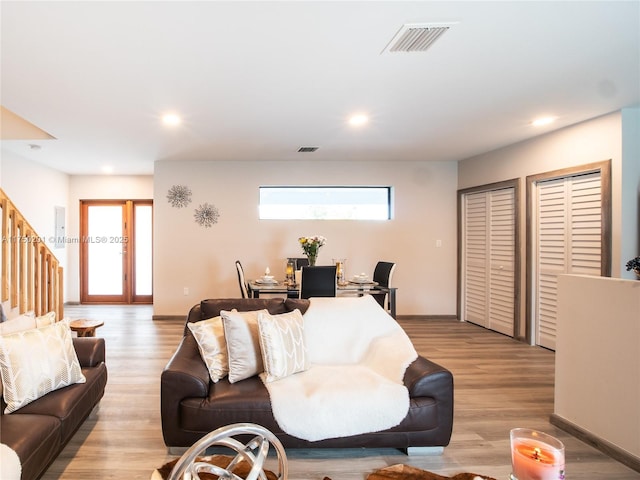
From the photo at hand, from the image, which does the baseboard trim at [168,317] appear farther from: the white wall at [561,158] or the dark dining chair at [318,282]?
the white wall at [561,158]

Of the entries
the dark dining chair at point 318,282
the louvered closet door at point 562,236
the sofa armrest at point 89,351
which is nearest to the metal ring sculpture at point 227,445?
the sofa armrest at point 89,351

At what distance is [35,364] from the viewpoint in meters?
2.12

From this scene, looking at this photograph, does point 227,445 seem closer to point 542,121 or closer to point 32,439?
point 32,439

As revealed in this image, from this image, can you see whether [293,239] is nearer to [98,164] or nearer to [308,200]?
[308,200]

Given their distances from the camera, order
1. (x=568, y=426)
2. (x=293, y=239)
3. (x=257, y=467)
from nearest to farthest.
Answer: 1. (x=257, y=467)
2. (x=568, y=426)
3. (x=293, y=239)

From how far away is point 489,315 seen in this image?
555 centimetres

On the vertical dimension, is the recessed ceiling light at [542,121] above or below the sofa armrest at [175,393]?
above

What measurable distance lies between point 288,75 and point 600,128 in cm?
327

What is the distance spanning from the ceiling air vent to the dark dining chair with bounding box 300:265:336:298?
8.05 feet

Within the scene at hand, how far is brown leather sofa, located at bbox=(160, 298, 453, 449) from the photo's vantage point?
2.15 m

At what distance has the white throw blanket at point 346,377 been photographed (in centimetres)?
213

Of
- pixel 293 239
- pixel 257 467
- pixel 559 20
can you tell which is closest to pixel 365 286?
pixel 293 239

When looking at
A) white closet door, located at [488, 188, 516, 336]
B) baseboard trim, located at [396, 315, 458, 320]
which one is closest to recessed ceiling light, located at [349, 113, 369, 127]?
white closet door, located at [488, 188, 516, 336]

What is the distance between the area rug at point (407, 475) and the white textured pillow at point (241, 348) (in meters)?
0.93
